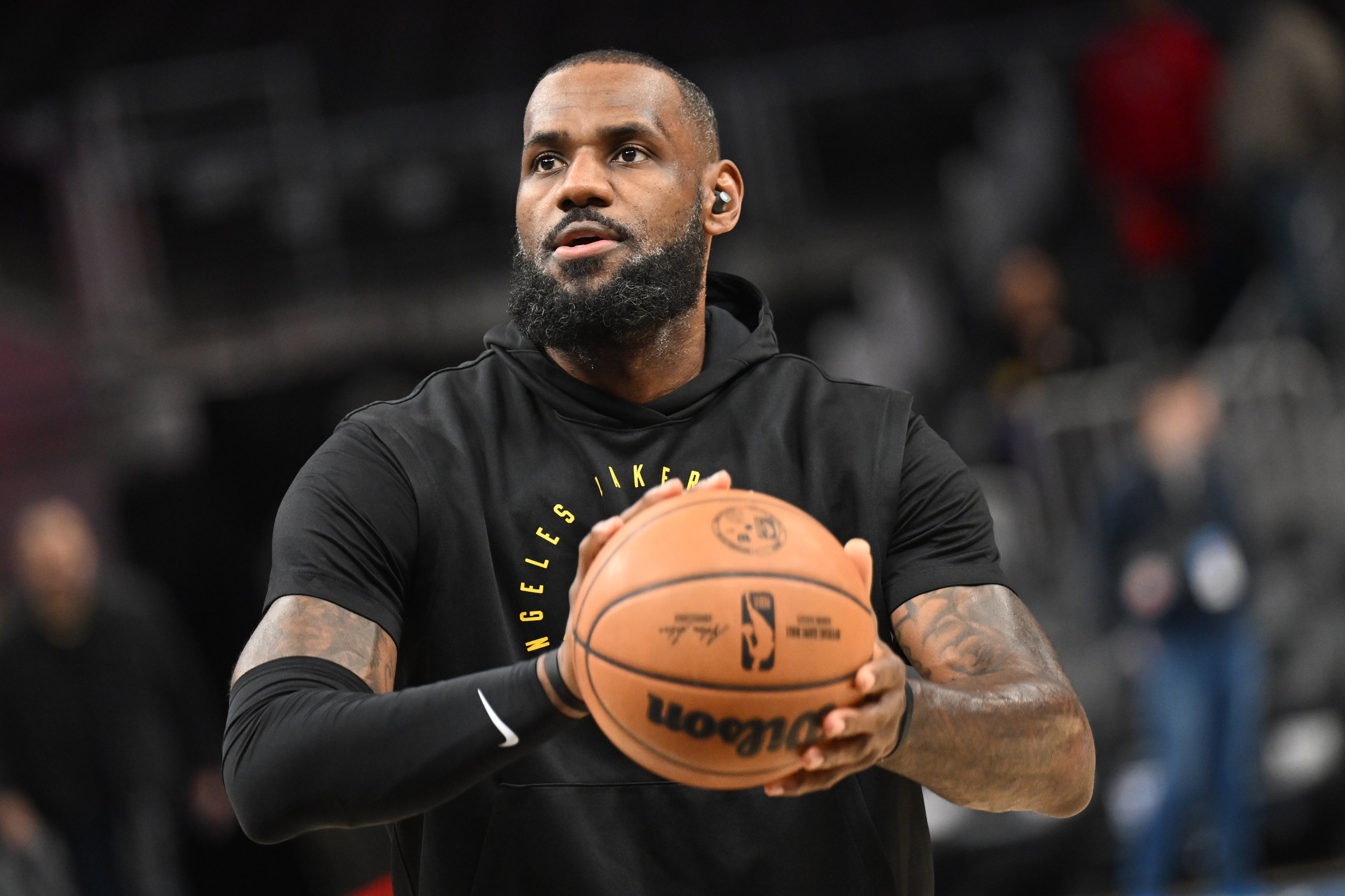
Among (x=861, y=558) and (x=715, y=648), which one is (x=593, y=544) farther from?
(x=861, y=558)

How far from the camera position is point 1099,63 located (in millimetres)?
8414

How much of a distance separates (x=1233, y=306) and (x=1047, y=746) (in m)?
6.25

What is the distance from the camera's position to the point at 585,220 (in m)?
2.62

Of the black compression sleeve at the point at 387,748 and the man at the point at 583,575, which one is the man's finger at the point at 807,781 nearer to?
the man at the point at 583,575

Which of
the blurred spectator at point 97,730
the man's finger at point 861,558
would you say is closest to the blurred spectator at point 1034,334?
the blurred spectator at point 97,730

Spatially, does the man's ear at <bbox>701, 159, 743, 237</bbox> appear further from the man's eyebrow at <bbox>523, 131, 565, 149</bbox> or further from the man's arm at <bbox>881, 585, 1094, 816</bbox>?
the man's arm at <bbox>881, 585, 1094, 816</bbox>

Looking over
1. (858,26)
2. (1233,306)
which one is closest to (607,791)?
(1233,306)

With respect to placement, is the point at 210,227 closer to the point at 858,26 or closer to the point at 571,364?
the point at 858,26

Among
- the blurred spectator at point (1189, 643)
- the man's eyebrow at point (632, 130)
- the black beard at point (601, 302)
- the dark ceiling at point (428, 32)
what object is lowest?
the blurred spectator at point (1189, 643)

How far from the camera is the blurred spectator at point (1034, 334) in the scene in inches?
291

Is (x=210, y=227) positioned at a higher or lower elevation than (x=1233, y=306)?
higher

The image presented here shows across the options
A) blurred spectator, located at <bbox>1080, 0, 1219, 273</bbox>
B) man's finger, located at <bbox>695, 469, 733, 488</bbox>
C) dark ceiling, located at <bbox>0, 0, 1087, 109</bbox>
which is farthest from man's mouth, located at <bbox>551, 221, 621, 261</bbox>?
dark ceiling, located at <bbox>0, 0, 1087, 109</bbox>

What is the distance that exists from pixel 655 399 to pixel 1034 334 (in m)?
5.10

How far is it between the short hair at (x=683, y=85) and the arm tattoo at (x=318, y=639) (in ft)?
3.76
